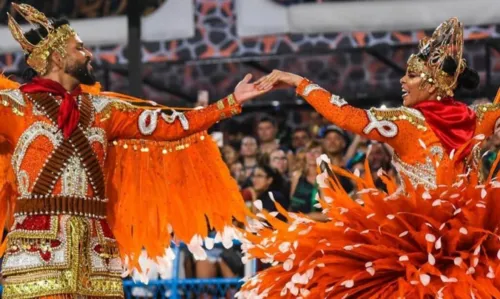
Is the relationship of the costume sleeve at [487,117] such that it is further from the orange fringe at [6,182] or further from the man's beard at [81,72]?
the orange fringe at [6,182]

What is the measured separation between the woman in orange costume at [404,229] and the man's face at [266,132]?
399cm

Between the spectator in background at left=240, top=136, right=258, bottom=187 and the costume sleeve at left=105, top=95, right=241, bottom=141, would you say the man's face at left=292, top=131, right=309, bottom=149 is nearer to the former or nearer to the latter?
the spectator in background at left=240, top=136, right=258, bottom=187

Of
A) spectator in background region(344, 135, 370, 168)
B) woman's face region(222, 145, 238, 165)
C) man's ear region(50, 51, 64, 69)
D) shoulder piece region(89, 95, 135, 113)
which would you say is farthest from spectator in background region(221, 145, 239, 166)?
man's ear region(50, 51, 64, 69)

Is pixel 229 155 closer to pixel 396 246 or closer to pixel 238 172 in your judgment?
pixel 238 172

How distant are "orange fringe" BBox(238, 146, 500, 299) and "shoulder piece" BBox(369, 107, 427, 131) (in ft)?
1.21

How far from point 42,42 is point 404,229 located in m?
2.12

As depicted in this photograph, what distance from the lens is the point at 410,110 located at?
22.6ft

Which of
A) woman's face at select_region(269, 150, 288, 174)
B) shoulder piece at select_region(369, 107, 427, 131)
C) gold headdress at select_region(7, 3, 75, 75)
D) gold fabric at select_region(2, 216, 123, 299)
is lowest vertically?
gold fabric at select_region(2, 216, 123, 299)

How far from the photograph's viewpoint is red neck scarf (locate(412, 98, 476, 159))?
6844 millimetres

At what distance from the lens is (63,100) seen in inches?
271

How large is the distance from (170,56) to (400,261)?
6.12 metres

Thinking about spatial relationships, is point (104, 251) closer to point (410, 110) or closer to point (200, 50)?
point (410, 110)

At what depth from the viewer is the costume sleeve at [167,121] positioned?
7215mm

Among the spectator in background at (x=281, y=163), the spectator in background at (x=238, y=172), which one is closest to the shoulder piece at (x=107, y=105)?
the spectator in background at (x=281, y=163)
